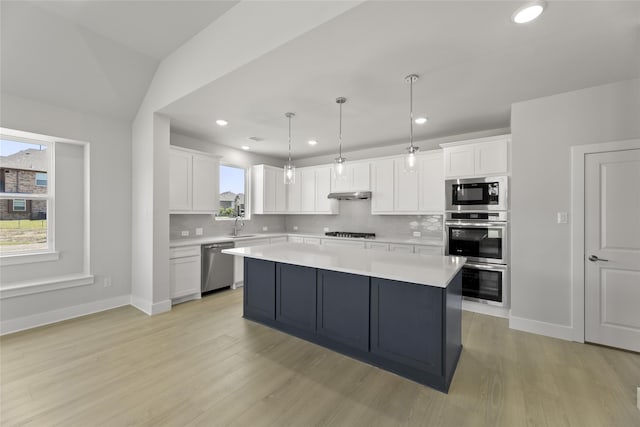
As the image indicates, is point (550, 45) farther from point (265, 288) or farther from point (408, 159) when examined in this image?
point (265, 288)

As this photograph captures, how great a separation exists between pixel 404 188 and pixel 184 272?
380 centimetres

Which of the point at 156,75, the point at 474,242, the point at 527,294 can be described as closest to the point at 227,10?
the point at 156,75

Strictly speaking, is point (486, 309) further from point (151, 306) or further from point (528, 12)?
point (151, 306)

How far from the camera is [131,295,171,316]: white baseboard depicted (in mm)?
3571

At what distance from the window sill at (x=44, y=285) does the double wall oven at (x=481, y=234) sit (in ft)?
16.4

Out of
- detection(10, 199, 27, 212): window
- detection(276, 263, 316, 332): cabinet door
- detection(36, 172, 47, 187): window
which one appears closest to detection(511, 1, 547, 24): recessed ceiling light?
detection(276, 263, 316, 332): cabinet door

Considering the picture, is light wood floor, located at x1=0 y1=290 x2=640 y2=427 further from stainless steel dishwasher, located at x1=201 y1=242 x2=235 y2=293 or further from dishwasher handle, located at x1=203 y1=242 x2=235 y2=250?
dishwasher handle, located at x1=203 y1=242 x2=235 y2=250

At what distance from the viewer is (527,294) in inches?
123

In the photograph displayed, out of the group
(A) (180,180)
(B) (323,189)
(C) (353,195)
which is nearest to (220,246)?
(A) (180,180)

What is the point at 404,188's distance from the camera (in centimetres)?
461

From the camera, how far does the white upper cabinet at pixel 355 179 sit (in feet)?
16.6

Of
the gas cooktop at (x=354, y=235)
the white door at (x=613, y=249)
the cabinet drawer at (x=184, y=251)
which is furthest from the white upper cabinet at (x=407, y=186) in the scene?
the cabinet drawer at (x=184, y=251)

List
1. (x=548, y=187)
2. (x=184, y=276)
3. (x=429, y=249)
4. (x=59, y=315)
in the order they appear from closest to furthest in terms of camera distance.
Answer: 1. (x=548, y=187)
2. (x=59, y=315)
3. (x=184, y=276)
4. (x=429, y=249)

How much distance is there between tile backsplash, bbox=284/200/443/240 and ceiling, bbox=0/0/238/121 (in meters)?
3.93
